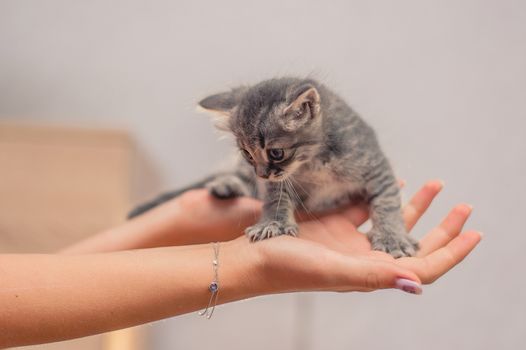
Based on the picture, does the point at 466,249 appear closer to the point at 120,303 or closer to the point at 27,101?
the point at 120,303

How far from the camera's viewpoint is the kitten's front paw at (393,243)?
1.23 meters

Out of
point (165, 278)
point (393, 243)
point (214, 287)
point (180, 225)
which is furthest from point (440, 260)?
point (180, 225)

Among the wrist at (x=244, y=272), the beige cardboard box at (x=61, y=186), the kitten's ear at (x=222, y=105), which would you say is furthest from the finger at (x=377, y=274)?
the beige cardboard box at (x=61, y=186)

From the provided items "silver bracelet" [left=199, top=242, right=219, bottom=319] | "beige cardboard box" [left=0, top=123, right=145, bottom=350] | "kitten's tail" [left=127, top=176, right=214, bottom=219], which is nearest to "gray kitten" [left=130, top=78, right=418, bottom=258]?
"silver bracelet" [left=199, top=242, right=219, bottom=319]

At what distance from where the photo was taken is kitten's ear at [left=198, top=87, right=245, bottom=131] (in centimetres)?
135

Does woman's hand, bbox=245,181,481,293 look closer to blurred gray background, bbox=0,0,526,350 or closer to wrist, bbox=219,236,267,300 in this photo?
wrist, bbox=219,236,267,300

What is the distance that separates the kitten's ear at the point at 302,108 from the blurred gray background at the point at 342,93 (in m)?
0.65

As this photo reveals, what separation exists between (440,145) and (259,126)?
1114 mm

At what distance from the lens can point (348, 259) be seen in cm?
100

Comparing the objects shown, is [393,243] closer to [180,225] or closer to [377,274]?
[377,274]

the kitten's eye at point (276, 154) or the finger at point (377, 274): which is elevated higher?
the kitten's eye at point (276, 154)

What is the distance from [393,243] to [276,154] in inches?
14.0

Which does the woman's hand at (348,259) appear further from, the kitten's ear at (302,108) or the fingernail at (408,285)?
the kitten's ear at (302,108)

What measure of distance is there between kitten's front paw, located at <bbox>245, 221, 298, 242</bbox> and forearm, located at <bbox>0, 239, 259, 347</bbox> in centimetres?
3
